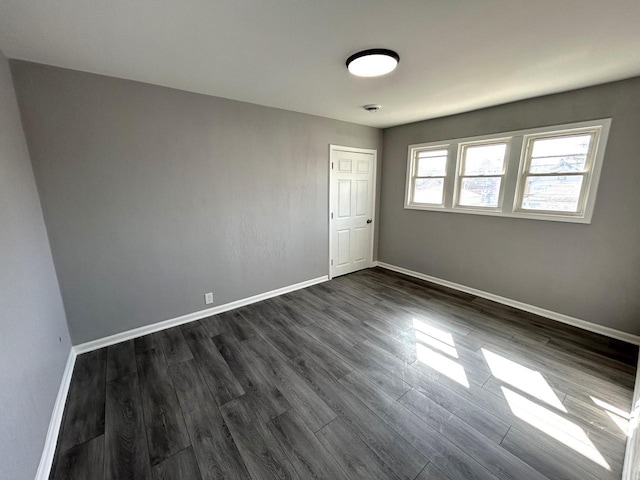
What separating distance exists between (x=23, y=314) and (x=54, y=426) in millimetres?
783

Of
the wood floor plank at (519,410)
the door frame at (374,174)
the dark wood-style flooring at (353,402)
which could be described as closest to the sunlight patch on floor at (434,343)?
the dark wood-style flooring at (353,402)

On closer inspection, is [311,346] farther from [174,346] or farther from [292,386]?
[174,346]

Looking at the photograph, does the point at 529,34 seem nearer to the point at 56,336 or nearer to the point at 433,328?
the point at 433,328

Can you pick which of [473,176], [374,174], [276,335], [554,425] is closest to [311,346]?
[276,335]

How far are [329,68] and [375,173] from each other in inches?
107

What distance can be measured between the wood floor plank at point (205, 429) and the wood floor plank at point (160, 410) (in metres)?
0.05

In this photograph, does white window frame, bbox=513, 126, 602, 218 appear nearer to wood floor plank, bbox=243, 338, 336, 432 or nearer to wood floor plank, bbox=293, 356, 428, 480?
wood floor plank, bbox=293, 356, 428, 480

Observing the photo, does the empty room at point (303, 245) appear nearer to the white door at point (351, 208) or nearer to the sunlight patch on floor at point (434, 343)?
the sunlight patch on floor at point (434, 343)

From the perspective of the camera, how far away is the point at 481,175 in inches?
138

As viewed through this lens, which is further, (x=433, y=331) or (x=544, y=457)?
(x=433, y=331)

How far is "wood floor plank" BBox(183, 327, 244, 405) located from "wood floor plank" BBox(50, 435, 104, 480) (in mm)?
677

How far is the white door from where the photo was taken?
414 cm

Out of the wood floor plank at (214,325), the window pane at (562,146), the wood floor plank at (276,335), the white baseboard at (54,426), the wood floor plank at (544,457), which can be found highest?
the window pane at (562,146)

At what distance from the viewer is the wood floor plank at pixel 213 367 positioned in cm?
198
